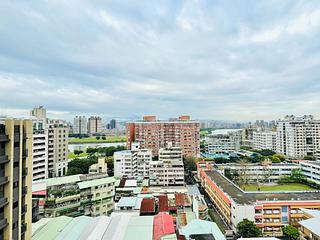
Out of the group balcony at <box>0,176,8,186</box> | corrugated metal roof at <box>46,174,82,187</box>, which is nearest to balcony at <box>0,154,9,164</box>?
balcony at <box>0,176,8,186</box>

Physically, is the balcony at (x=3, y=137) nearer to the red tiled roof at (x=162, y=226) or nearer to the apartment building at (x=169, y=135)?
the red tiled roof at (x=162, y=226)

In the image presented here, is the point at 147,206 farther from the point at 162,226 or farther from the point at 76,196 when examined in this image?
the point at 76,196

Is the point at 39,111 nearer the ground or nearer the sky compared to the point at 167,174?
nearer the sky

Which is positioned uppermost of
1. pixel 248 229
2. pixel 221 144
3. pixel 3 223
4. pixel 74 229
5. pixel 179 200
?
pixel 3 223

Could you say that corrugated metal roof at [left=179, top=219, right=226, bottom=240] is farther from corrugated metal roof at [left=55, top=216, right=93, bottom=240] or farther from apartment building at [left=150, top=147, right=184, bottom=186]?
apartment building at [left=150, top=147, right=184, bottom=186]

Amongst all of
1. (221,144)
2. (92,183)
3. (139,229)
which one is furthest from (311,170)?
(221,144)

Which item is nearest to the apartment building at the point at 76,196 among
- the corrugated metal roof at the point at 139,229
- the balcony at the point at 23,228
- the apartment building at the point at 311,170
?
the corrugated metal roof at the point at 139,229
